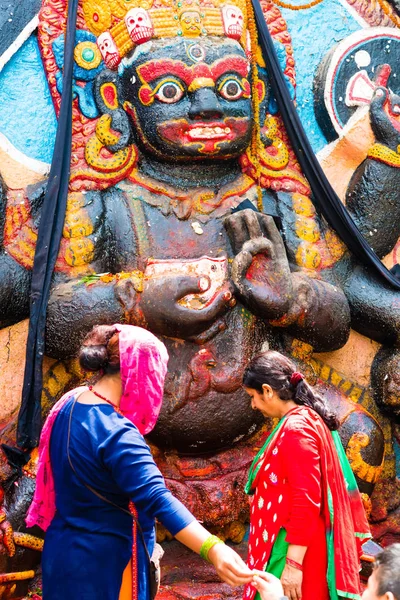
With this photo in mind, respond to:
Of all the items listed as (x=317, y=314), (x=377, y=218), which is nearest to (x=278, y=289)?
(x=317, y=314)

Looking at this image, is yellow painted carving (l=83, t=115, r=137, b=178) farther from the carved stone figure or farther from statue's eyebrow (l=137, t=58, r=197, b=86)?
statue's eyebrow (l=137, t=58, r=197, b=86)

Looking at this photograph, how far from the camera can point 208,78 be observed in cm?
534

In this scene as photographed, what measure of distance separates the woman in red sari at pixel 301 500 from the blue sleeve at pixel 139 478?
24.9 inches

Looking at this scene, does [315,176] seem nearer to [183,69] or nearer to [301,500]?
[183,69]

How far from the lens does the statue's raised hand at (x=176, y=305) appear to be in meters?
4.99

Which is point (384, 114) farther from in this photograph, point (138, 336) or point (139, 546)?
point (139, 546)

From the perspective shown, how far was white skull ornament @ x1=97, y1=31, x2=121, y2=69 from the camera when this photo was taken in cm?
552

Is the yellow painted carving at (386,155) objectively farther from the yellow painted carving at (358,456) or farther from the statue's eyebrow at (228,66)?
the yellow painted carving at (358,456)

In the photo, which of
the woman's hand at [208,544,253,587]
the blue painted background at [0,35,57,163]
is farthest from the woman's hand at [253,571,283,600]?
the blue painted background at [0,35,57,163]

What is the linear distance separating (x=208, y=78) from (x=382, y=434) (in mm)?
2248

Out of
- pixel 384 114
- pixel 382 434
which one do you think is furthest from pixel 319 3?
pixel 382 434

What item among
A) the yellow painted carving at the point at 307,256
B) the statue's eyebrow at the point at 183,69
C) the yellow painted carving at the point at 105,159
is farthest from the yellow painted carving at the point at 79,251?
the yellow painted carving at the point at 307,256

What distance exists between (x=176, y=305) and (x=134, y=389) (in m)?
1.56

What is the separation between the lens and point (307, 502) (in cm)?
365
